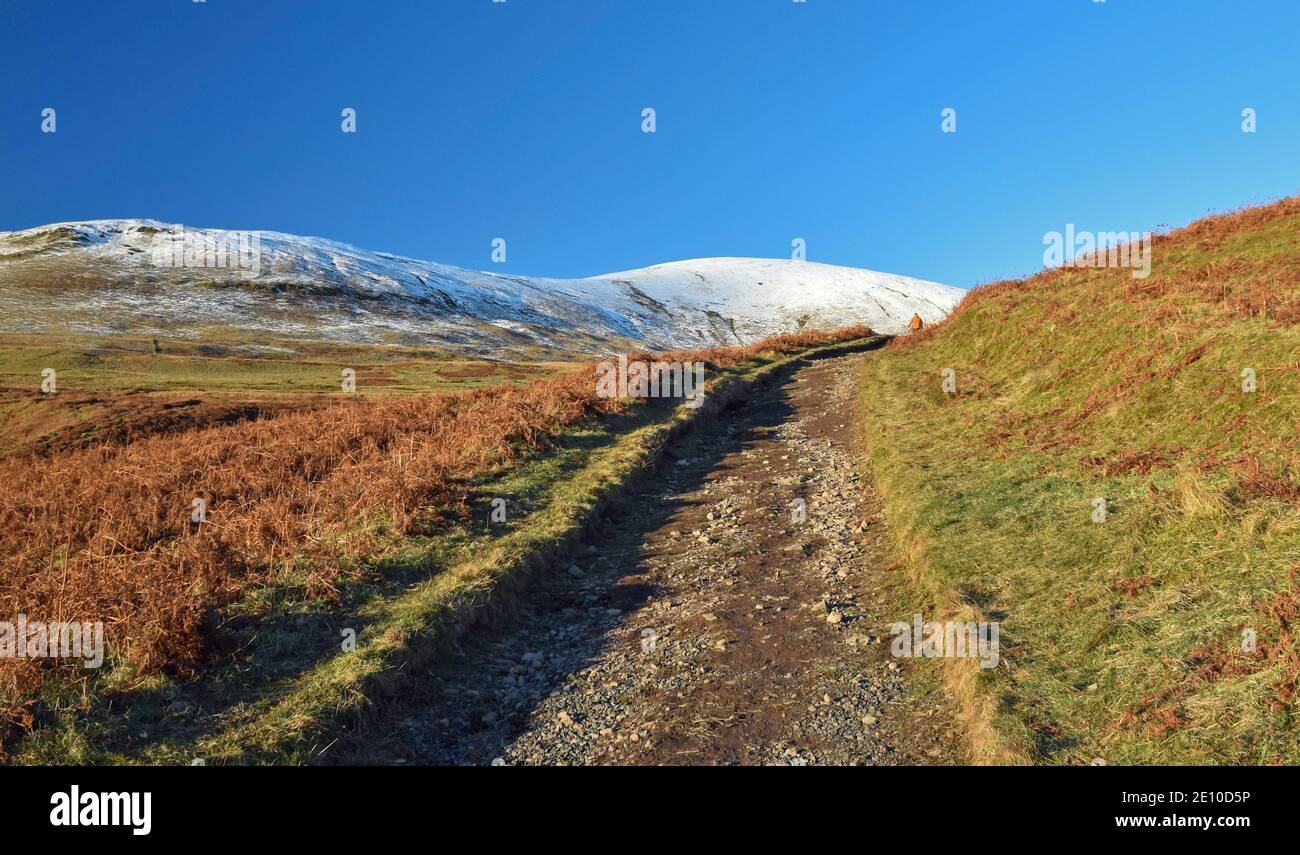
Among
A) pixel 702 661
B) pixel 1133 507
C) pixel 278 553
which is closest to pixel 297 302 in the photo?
pixel 278 553

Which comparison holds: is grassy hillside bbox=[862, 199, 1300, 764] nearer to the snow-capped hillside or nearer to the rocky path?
the rocky path

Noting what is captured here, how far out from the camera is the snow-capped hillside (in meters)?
113

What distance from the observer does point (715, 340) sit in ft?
559

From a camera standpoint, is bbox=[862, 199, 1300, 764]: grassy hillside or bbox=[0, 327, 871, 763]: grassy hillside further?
bbox=[0, 327, 871, 763]: grassy hillside

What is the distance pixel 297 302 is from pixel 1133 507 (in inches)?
5766

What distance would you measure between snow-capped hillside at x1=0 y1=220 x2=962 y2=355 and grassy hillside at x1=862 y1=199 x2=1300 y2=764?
9920 cm

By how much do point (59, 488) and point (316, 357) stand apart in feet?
231

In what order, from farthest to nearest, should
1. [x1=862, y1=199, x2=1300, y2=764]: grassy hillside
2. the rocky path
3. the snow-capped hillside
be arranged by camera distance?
the snow-capped hillside, the rocky path, [x1=862, y1=199, x2=1300, y2=764]: grassy hillside

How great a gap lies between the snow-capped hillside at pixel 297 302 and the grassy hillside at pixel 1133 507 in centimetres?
9920

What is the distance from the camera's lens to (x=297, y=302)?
136500mm

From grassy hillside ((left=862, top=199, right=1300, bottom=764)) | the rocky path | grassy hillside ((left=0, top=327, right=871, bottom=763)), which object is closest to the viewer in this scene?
grassy hillside ((left=862, top=199, right=1300, bottom=764))

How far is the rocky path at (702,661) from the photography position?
843cm

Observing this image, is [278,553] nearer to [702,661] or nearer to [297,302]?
[702,661]

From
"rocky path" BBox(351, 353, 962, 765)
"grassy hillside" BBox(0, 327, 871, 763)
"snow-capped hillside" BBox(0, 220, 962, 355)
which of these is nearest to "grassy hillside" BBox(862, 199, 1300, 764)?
"rocky path" BBox(351, 353, 962, 765)
